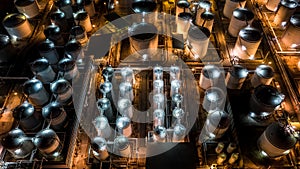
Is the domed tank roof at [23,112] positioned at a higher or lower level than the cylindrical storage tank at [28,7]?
lower

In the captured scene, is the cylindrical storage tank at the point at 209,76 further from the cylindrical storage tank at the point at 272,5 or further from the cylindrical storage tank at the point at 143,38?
the cylindrical storage tank at the point at 272,5

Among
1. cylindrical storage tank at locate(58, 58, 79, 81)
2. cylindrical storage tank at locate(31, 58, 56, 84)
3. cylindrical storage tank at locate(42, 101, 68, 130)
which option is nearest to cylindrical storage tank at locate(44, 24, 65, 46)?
cylindrical storage tank at locate(31, 58, 56, 84)

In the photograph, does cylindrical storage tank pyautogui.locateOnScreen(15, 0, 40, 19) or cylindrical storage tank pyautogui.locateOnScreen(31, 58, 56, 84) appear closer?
cylindrical storage tank pyautogui.locateOnScreen(31, 58, 56, 84)

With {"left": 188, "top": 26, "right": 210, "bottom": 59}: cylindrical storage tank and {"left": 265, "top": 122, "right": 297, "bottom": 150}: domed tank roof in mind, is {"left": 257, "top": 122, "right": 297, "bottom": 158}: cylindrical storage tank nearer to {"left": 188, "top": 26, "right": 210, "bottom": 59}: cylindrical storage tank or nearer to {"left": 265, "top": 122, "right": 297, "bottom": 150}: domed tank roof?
{"left": 265, "top": 122, "right": 297, "bottom": 150}: domed tank roof

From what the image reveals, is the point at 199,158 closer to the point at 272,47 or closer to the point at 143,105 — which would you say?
the point at 143,105

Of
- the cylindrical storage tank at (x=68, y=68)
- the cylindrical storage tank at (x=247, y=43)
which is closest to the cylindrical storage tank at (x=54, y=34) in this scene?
the cylindrical storage tank at (x=68, y=68)

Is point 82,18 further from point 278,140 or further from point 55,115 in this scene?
point 278,140

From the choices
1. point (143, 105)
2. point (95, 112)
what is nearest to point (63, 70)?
point (95, 112)
